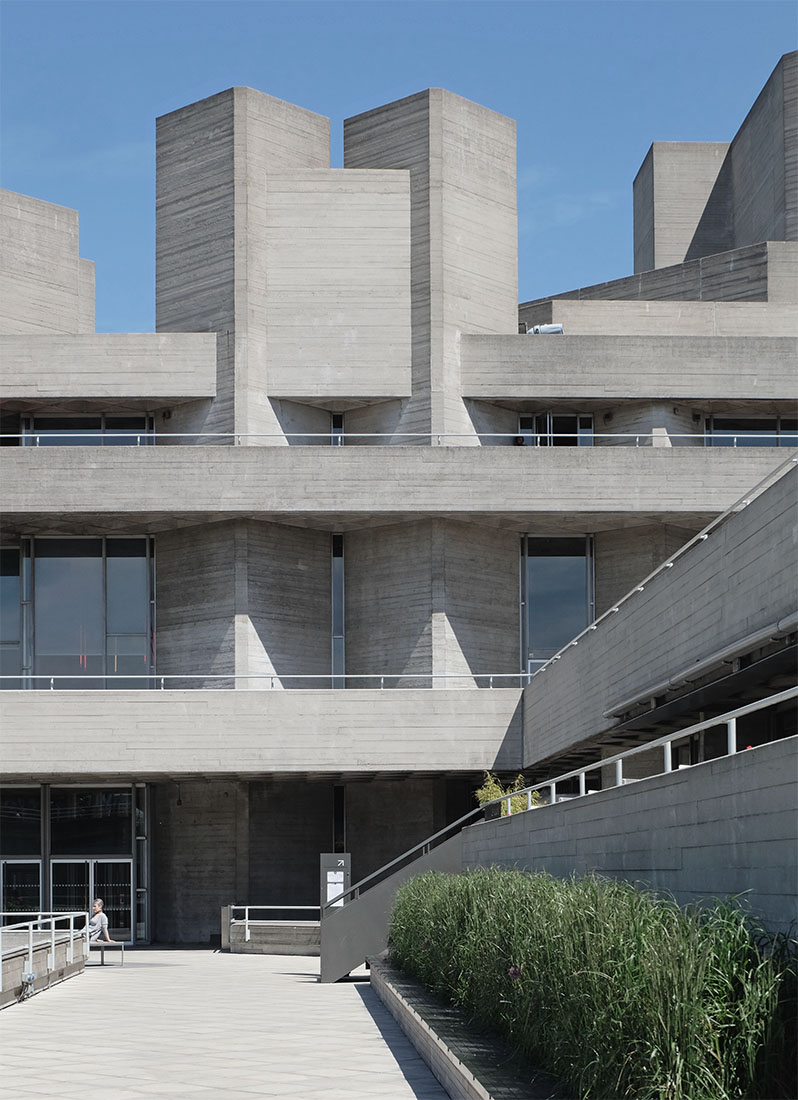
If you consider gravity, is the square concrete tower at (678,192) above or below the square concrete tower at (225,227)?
above

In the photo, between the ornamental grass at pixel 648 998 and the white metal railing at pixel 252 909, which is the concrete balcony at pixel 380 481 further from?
the ornamental grass at pixel 648 998

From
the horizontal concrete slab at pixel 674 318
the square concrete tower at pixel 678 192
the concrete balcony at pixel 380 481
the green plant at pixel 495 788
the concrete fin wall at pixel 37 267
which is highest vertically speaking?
the square concrete tower at pixel 678 192

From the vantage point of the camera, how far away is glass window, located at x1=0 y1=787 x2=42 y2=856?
37062 millimetres

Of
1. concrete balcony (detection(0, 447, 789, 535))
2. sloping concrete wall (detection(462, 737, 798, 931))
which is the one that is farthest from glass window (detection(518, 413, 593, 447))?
sloping concrete wall (detection(462, 737, 798, 931))

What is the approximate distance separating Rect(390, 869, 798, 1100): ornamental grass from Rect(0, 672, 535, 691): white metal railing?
23.3 metres

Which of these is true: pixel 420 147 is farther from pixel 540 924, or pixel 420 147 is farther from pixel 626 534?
pixel 540 924

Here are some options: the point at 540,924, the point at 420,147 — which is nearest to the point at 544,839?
the point at 540,924

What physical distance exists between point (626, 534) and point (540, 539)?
2309 mm

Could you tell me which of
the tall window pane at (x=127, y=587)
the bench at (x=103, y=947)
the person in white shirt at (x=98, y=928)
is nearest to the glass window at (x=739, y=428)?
the tall window pane at (x=127, y=587)

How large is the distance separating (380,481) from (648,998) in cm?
2761

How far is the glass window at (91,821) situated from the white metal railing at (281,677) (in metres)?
2.84

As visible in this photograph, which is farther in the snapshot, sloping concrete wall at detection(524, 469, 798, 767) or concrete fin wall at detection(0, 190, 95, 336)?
concrete fin wall at detection(0, 190, 95, 336)

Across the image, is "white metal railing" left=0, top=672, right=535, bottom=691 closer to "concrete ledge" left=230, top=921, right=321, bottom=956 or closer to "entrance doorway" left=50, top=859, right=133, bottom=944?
"entrance doorway" left=50, top=859, right=133, bottom=944

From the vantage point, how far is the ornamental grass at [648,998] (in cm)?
722
